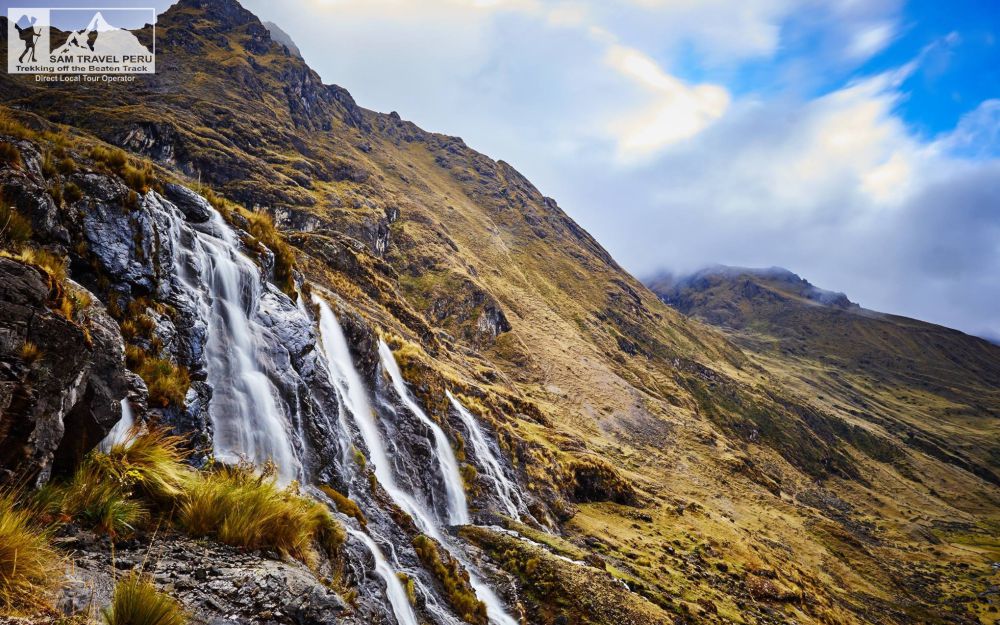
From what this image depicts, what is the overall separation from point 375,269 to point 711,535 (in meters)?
48.5

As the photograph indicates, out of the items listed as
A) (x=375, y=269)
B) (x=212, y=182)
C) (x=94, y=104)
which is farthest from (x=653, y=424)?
(x=94, y=104)

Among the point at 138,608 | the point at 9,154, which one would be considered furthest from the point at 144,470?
the point at 9,154

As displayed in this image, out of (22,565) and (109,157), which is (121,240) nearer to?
(109,157)

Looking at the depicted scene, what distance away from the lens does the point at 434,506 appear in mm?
25094

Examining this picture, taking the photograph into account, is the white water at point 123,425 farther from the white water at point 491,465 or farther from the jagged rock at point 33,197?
the white water at point 491,465

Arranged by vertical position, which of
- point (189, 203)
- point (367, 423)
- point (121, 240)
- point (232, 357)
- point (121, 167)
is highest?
point (189, 203)

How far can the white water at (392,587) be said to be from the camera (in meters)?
12.5

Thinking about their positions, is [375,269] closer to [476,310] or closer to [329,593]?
[476,310]

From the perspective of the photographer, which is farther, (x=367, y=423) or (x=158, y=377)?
(x=367, y=423)

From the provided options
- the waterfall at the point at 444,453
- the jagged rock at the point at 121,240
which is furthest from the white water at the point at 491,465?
the jagged rock at the point at 121,240

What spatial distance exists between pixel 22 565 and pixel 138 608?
40.8 inches

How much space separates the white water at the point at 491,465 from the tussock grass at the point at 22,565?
27502 millimetres

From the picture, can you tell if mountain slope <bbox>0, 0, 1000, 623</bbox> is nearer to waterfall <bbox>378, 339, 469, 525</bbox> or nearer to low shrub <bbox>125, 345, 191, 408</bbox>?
waterfall <bbox>378, 339, 469, 525</bbox>

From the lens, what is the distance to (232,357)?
15.7 m
